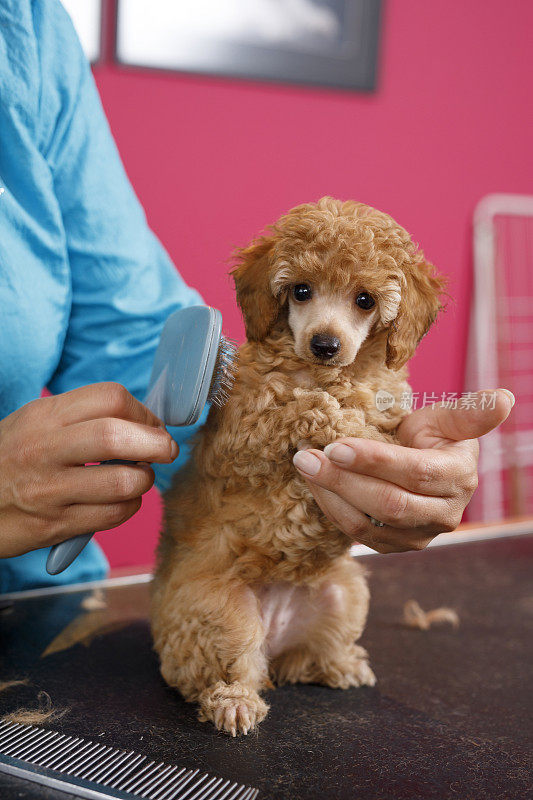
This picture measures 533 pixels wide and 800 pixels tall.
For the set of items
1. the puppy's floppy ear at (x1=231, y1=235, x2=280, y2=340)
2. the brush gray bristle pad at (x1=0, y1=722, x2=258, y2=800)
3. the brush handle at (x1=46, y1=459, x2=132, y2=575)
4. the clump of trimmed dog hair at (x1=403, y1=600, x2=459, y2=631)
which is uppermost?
the puppy's floppy ear at (x1=231, y1=235, x2=280, y2=340)

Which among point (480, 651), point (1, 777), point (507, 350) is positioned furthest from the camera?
point (507, 350)

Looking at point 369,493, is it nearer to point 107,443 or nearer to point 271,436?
point 271,436

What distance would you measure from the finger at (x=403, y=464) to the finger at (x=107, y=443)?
0.55 feet

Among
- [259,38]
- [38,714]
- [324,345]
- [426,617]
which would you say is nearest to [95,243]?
[324,345]

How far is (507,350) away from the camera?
2.44 metres

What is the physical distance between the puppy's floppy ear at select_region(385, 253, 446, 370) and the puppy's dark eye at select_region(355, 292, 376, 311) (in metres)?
0.03

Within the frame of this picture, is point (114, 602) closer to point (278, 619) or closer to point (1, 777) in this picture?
point (278, 619)

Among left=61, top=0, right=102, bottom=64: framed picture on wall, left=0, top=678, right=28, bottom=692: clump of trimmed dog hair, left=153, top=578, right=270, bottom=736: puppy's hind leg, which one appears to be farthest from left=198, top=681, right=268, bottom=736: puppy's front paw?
left=61, top=0, right=102, bottom=64: framed picture on wall

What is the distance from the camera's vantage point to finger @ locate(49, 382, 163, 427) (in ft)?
2.38

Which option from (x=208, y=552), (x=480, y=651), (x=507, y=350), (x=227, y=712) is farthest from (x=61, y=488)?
(x=507, y=350)

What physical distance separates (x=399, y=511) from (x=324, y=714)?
25cm

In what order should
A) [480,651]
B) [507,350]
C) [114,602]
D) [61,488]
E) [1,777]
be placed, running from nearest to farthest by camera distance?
[1,777]
[61,488]
[480,651]
[114,602]
[507,350]

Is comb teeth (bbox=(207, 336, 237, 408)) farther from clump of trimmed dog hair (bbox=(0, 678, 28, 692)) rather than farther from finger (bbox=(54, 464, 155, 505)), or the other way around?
clump of trimmed dog hair (bbox=(0, 678, 28, 692))

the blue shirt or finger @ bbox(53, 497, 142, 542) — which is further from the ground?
the blue shirt
